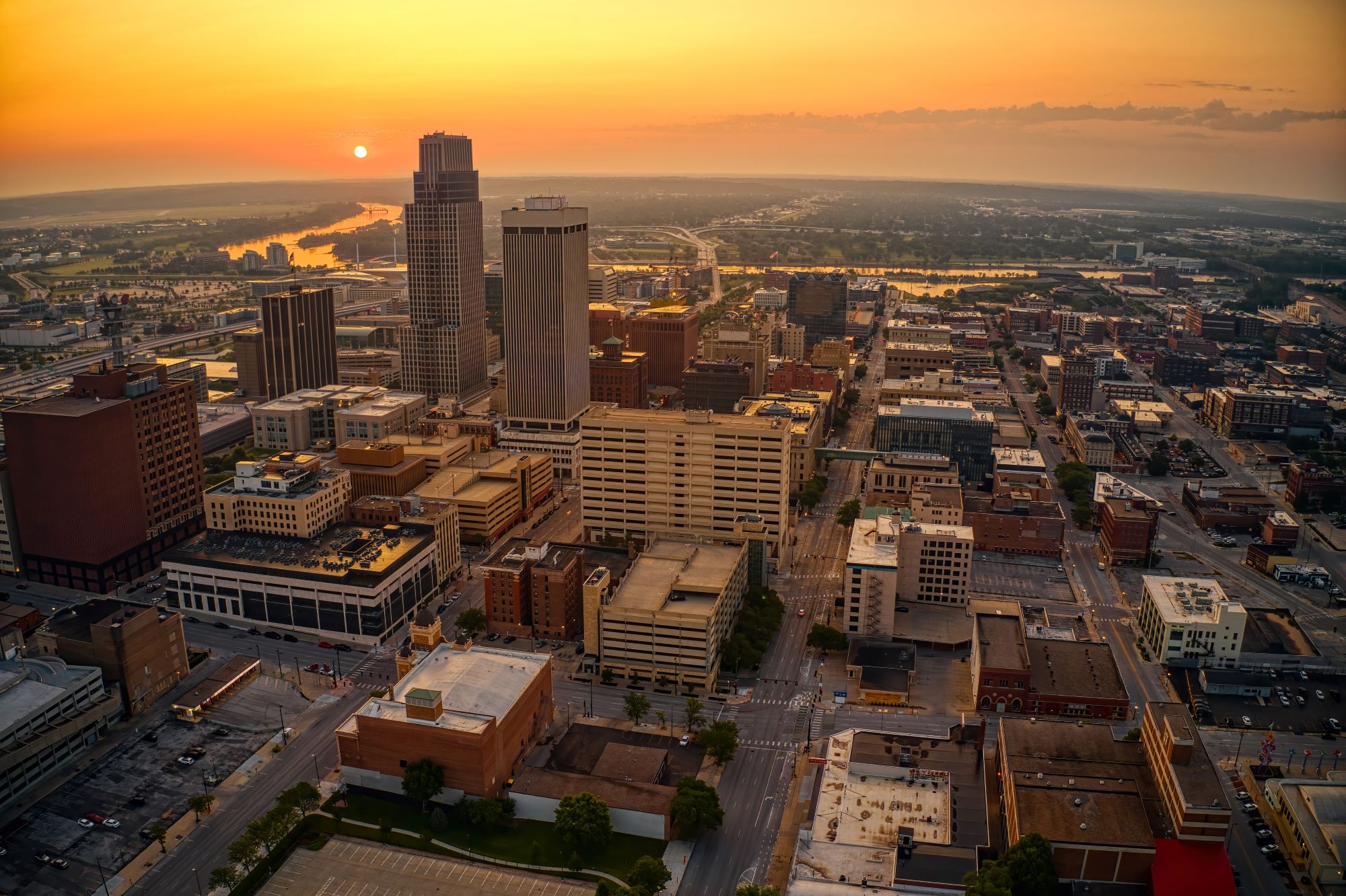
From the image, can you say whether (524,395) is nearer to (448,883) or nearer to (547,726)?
(547,726)

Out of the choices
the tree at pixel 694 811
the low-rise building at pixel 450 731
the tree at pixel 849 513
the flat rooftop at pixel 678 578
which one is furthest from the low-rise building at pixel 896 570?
the low-rise building at pixel 450 731

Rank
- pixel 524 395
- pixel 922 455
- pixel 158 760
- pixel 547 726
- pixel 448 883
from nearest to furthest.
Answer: pixel 448 883 < pixel 158 760 < pixel 547 726 < pixel 922 455 < pixel 524 395

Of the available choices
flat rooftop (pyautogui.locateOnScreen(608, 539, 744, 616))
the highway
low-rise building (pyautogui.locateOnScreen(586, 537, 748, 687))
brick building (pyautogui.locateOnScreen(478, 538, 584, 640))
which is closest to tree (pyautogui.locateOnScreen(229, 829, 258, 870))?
the highway

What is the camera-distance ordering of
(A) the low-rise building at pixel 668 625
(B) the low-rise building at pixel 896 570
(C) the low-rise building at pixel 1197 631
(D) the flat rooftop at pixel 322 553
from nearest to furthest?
1. (A) the low-rise building at pixel 668 625
2. (C) the low-rise building at pixel 1197 631
3. (B) the low-rise building at pixel 896 570
4. (D) the flat rooftop at pixel 322 553

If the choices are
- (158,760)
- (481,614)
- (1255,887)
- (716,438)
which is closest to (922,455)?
(716,438)

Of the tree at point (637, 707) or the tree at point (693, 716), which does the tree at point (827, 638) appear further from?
the tree at point (637, 707)

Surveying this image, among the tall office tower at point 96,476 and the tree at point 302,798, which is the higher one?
the tall office tower at point 96,476
